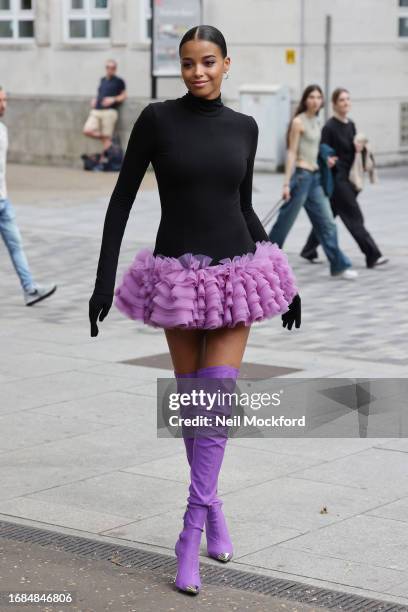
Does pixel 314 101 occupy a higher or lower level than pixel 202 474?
higher

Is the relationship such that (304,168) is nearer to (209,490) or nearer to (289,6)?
(209,490)

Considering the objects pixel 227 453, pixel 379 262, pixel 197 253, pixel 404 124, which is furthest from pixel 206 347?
pixel 404 124

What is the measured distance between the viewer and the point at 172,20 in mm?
22812

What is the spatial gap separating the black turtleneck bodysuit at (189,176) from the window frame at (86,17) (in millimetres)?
20606

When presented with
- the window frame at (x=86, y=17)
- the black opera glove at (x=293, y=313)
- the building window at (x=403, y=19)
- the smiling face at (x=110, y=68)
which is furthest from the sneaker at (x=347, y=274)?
the window frame at (x=86, y=17)

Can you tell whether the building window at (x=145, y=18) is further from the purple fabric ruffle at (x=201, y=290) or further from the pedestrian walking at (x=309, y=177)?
the purple fabric ruffle at (x=201, y=290)

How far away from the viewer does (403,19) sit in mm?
24672

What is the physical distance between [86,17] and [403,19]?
18.3ft

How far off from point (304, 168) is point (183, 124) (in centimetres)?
813

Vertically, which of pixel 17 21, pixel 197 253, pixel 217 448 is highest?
pixel 17 21

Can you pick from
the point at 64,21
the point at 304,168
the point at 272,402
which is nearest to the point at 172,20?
the point at 64,21

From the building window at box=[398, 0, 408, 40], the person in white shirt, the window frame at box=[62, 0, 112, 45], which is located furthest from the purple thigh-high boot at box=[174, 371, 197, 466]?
the window frame at box=[62, 0, 112, 45]

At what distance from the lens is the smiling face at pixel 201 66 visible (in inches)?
199

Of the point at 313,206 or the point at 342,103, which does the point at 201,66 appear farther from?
the point at 342,103
